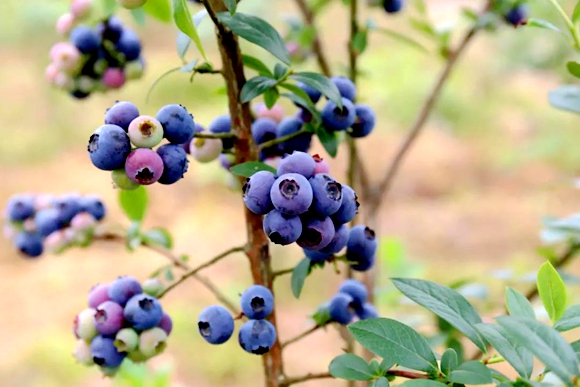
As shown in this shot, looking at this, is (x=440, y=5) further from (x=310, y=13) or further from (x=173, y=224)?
(x=310, y=13)

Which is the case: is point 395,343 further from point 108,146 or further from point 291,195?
point 108,146

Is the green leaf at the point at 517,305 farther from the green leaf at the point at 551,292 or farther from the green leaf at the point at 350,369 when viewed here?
the green leaf at the point at 350,369

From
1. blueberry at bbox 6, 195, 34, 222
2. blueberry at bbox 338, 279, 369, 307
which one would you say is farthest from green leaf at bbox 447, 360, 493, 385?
blueberry at bbox 6, 195, 34, 222

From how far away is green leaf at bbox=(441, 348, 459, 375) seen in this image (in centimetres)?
52

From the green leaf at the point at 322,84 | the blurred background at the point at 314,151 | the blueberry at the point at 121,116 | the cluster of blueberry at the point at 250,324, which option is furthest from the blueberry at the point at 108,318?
the blurred background at the point at 314,151

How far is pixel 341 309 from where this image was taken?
0.73 m

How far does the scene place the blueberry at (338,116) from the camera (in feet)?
2.25

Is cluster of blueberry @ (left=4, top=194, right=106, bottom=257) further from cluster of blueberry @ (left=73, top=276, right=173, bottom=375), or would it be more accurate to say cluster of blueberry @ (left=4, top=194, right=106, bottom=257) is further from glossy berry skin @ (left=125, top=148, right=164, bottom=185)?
glossy berry skin @ (left=125, top=148, right=164, bottom=185)

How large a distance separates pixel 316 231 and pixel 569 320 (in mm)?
233

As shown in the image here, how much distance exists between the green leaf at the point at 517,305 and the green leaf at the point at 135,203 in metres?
0.56

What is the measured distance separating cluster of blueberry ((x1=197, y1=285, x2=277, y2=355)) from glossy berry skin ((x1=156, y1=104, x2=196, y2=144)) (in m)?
0.17

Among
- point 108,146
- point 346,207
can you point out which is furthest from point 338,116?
point 108,146

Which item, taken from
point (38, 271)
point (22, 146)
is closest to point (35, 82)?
point (22, 146)

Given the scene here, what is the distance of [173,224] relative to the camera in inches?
134
